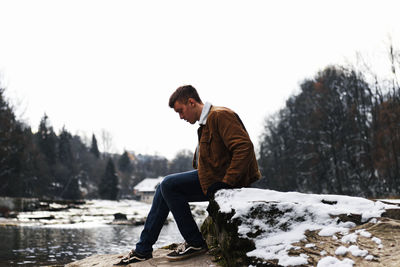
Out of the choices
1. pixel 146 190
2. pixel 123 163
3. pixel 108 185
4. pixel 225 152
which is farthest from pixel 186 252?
pixel 123 163

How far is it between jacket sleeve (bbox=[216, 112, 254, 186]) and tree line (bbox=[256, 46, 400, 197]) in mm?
20495

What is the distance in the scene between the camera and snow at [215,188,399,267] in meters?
2.13

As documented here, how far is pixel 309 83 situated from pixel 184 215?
34.8m

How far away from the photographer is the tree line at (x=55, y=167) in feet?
101

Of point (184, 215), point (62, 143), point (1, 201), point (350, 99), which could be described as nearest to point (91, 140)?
point (62, 143)

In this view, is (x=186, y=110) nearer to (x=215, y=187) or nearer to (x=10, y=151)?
(x=215, y=187)

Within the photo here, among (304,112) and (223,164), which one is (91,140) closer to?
(304,112)

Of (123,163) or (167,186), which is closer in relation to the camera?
(167,186)

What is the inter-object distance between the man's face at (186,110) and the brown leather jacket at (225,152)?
193 millimetres

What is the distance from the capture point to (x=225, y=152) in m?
2.84

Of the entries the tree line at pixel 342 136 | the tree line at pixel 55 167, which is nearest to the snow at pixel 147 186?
the tree line at pixel 55 167

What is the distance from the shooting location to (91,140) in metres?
95.1

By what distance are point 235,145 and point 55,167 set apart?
2426 inches

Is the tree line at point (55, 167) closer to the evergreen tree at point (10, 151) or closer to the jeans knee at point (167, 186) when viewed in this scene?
the evergreen tree at point (10, 151)
